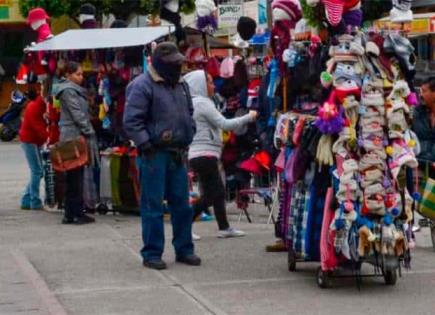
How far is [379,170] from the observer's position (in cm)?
809

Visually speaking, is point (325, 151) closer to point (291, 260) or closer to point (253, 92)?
point (291, 260)

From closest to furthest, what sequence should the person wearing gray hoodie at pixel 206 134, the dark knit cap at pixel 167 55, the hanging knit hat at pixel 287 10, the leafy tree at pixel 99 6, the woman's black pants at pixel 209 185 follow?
the dark knit cap at pixel 167 55 → the hanging knit hat at pixel 287 10 → the person wearing gray hoodie at pixel 206 134 → the woman's black pants at pixel 209 185 → the leafy tree at pixel 99 6

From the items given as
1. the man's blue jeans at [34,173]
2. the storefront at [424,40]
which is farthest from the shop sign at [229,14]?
the man's blue jeans at [34,173]

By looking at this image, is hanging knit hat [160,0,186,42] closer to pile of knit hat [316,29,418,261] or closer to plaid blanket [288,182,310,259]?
plaid blanket [288,182,310,259]

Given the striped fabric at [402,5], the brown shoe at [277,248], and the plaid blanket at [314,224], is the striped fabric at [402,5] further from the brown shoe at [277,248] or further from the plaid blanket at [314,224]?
the brown shoe at [277,248]

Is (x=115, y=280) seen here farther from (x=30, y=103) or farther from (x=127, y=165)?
(x=30, y=103)

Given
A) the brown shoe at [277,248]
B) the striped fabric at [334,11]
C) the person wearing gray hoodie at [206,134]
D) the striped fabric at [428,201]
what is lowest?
the brown shoe at [277,248]

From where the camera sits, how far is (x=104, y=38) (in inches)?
496

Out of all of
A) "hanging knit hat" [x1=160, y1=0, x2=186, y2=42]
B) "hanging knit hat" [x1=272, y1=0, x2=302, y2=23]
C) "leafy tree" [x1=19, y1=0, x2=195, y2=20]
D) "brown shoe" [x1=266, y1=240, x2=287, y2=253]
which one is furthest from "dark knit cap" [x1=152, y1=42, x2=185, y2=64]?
"leafy tree" [x1=19, y1=0, x2=195, y2=20]

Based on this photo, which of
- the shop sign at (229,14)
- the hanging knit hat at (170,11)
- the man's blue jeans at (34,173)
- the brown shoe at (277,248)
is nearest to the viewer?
the brown shoe at (277,248)

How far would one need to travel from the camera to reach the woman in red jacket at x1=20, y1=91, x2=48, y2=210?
45.0 ft

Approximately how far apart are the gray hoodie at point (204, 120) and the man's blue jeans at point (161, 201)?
3.61 feet

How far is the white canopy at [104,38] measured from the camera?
39.6ft

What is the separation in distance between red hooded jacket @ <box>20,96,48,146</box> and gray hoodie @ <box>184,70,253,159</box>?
3.60 metres
